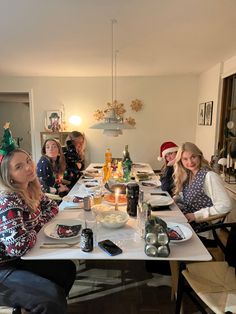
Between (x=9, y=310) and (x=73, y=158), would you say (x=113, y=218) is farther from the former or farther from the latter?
(x=73, y=158)

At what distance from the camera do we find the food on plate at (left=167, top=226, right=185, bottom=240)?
1.31 meters

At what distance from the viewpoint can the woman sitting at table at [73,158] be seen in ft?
10.9

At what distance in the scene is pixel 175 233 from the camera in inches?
53.5

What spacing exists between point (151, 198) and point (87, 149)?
11.3 feet

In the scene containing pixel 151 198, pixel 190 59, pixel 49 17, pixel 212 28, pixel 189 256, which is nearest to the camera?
pixel 189 256

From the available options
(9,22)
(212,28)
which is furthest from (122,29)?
(9,22)

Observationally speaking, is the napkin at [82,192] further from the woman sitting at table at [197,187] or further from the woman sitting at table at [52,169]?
the woman sitting at table at [197,187]

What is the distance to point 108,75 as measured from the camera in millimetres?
5004

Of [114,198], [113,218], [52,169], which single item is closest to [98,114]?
[52,169]

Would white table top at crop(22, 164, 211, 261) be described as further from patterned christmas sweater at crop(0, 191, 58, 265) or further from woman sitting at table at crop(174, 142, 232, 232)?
woman sitting at table at crop(174, 142, 232, 232)

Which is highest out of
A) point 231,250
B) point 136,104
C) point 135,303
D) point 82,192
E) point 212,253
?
point 136,104

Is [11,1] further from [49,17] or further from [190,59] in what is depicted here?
[190,59]

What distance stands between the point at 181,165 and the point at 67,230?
119 centimetres

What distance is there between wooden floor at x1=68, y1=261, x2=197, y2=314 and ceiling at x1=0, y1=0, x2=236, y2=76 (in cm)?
227
